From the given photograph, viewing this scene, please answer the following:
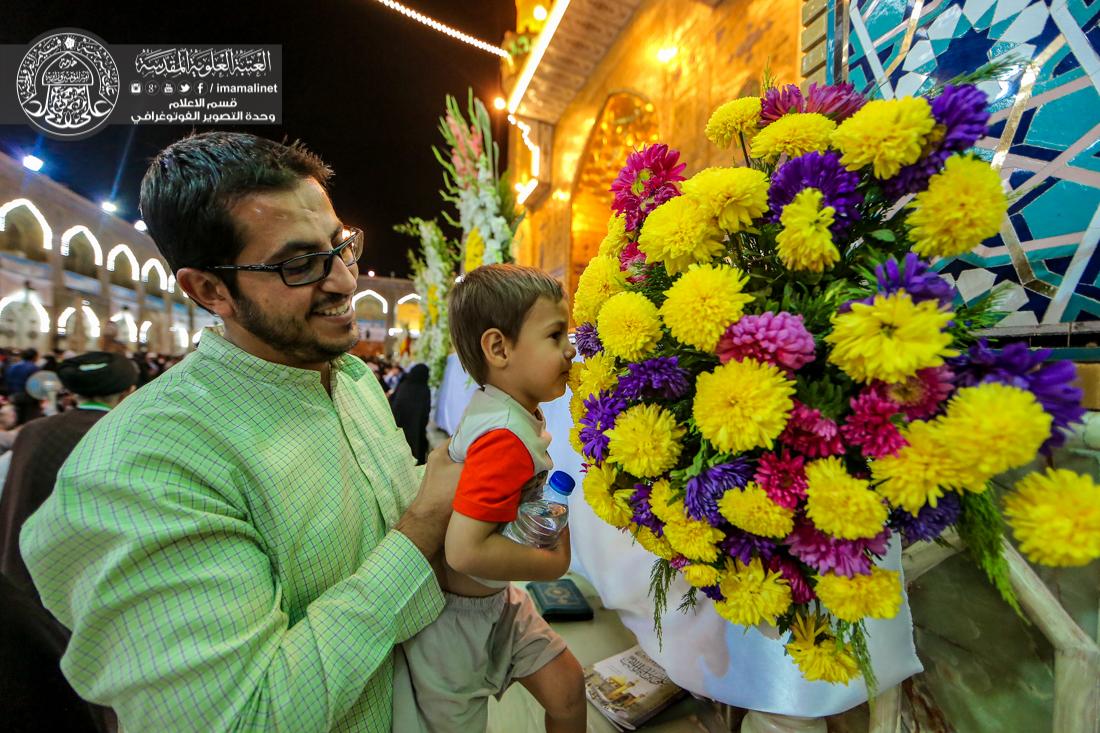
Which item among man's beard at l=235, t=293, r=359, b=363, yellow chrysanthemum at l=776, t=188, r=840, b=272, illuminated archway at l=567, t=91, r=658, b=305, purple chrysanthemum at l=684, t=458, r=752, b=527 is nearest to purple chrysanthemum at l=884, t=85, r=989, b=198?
yellow chrysanthemum at l=776, t=188, r=840, b=272

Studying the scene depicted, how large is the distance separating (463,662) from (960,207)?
4.31 feet

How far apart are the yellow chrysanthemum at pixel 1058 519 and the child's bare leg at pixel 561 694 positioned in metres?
1.11

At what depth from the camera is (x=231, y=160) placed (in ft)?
3.43

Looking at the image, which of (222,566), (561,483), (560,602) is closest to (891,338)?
(561,483)

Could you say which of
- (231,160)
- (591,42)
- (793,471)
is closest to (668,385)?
(793,471)

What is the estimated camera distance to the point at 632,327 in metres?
0.79

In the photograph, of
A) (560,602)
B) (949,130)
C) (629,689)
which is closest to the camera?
(949,130)

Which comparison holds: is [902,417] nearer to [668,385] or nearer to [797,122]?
[668,385]

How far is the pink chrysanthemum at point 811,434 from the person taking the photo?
64cm

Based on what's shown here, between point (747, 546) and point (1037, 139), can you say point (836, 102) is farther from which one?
point (1037, 139)

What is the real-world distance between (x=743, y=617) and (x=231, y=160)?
1391mm

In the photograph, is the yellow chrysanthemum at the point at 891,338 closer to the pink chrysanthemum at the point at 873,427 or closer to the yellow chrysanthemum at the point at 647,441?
the pink chrysanthemum at the point at 873,427

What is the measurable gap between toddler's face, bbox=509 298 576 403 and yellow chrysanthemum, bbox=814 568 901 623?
31.1 inches

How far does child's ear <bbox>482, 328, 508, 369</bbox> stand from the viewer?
1.32 meters
